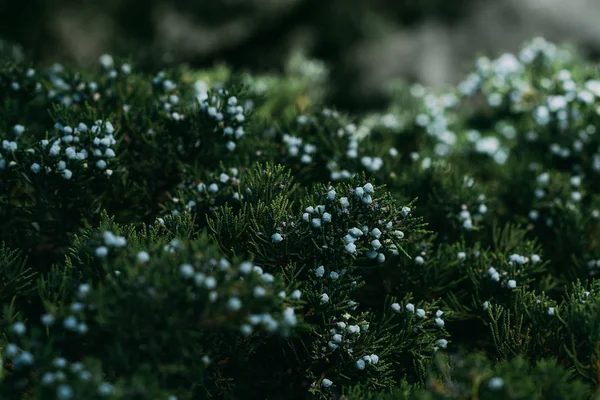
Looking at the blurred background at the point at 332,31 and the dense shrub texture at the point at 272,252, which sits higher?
the blurred background at the point at 332,31

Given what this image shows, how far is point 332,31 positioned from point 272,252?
194 inches

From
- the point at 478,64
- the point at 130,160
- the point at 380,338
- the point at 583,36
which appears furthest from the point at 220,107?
the point at 583,36

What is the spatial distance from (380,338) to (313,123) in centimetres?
129

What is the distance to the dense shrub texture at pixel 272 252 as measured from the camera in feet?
5.85

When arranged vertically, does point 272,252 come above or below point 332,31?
below

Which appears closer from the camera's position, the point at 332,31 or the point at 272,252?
the point at 272,252

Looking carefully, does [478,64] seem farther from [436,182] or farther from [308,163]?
[308,163]

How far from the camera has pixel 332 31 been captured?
6.64 m

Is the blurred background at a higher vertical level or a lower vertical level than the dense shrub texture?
higher

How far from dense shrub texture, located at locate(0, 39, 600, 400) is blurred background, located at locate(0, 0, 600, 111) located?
2.28 meters

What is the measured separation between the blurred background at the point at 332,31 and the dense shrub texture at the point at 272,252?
7.46 feet

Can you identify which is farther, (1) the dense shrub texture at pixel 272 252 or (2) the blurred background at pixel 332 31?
(2) the blurred background at pixel 332 31

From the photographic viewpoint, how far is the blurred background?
5.69 metres

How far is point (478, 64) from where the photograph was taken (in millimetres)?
4137
